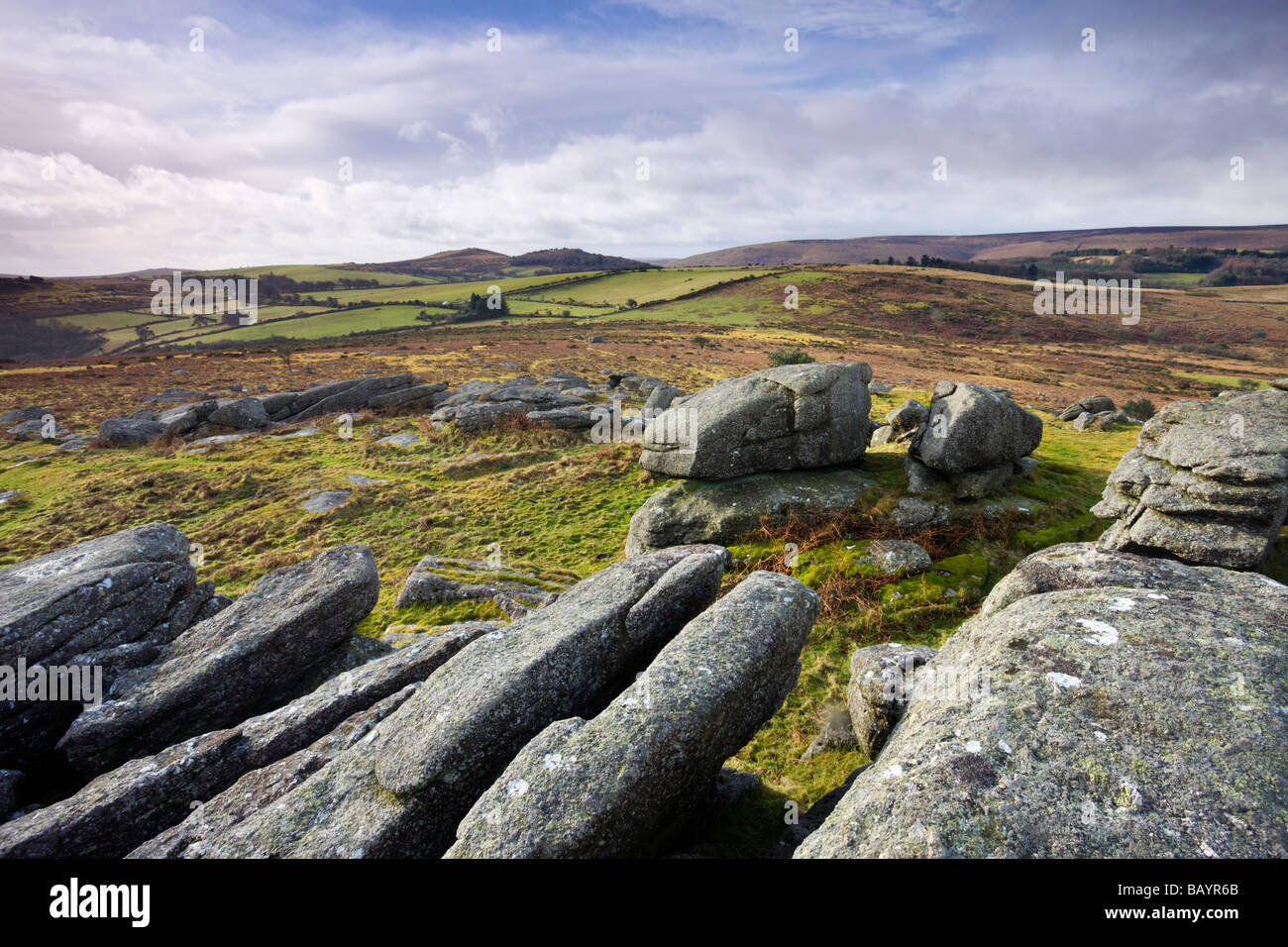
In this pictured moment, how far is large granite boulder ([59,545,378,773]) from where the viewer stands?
834 centimetres

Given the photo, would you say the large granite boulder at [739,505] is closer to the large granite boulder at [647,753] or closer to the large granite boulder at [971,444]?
the large granite boulder at [971,444]

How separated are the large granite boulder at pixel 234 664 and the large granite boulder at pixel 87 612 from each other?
2.04ft

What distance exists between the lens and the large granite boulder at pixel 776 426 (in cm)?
1672

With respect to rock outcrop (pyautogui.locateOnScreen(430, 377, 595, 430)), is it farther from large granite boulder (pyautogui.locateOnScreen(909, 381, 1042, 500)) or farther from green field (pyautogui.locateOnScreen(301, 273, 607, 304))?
green field (pyautogui.locateOnScreen(301, 273, 607, 304))

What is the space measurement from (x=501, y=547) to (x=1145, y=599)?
55.2 ft

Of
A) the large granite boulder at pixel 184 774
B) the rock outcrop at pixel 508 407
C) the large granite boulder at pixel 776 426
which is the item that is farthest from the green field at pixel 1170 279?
the large granite boulder at pixel 184 774

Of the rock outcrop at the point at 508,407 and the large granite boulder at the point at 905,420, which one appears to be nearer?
the large granite boulder at the point at 905,420

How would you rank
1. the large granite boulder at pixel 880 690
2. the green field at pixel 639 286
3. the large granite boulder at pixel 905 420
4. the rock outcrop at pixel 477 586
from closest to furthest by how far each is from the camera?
the large granite boulder at pixel 880 690
the rock outcrop at pixel 477 586
the large granite boulder at pixel 905 420
the green field at pixel 639 286

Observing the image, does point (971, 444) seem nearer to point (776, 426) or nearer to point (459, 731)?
point (776, 426)

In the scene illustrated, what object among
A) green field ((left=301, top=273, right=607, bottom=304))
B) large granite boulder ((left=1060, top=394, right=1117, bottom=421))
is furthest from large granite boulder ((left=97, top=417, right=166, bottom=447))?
green field ((left=301, top=273, right=607, bottom=304))

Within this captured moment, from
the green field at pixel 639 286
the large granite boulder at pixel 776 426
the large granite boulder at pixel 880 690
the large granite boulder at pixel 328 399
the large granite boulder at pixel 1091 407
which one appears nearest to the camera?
the large granite boulder at pixel 880 690
